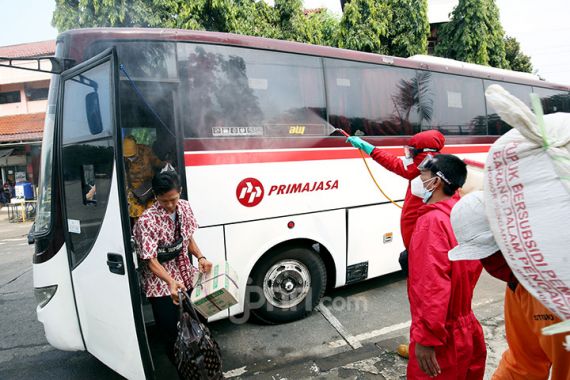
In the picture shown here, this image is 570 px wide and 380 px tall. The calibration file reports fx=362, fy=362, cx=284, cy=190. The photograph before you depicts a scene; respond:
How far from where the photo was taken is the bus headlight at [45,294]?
302 centimetres

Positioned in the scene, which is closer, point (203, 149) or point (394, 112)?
point (203, 149)

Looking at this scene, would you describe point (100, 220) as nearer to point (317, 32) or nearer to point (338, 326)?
point (338, 326)

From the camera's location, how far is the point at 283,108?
3.89m

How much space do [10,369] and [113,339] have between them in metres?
1.71

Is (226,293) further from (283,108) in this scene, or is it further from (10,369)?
(10,369)

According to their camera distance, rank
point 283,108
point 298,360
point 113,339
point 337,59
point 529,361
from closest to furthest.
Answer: point 529,361
point 113,339
point 298,360
point 283,108
point 337,59

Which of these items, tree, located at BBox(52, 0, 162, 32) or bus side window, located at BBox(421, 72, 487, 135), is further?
tree, located at BBox(52, 0, 162, 32)

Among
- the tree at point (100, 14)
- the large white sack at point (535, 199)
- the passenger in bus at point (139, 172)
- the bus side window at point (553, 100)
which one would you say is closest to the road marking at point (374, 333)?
the passenger in bus at point (139, 172)

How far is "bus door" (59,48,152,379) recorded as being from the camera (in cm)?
231

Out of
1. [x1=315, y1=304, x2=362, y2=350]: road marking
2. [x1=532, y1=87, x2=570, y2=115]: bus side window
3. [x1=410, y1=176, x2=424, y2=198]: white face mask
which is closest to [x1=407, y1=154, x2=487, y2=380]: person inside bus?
[x1=410, y1=176, x2=424, y2=198]: white face mask

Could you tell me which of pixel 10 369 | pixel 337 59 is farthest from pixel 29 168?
pixel 337 59

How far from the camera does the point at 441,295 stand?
182 cm

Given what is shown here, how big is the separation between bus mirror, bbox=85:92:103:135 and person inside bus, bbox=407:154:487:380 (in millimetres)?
2226

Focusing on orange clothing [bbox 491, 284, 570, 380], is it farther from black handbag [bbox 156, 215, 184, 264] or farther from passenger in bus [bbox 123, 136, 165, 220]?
passenger in bus [bbox 123, 136, 165, 220]
